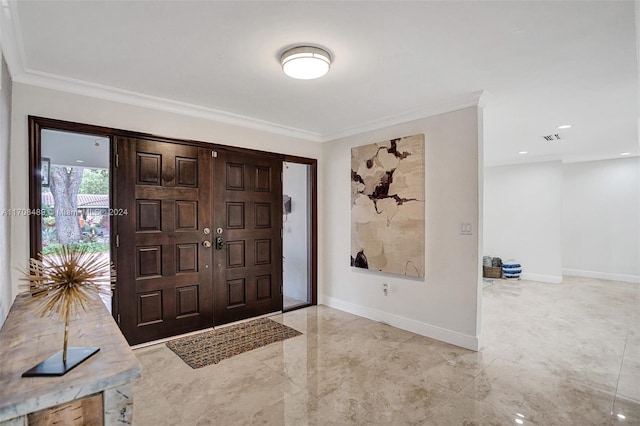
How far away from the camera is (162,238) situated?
11.0 feet

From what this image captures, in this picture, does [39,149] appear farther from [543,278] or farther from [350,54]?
[543,278]

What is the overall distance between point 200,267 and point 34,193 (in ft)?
5.19

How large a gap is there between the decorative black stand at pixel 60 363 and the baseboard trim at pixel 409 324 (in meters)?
3.14

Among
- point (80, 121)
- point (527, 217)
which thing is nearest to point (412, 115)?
point (80, 121)

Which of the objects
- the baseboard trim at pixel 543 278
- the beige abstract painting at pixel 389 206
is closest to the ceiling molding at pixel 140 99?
the beige abstract painting at pixel 389 206

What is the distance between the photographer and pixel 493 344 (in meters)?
3.32

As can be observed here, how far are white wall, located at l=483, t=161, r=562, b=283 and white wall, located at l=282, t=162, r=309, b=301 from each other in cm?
448

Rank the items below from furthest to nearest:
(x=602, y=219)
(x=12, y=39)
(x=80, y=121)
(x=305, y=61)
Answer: (x=602, y=219)
(x=80, y=121)
(x=305, y=61)
(x=12, y=39)

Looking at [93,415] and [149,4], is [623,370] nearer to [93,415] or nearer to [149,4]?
[93,415]

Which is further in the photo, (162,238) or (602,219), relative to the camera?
(602,219)

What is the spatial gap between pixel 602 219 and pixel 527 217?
146 cm

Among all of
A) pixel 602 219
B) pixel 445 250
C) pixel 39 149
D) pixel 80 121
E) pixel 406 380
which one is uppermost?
pixel 80 121

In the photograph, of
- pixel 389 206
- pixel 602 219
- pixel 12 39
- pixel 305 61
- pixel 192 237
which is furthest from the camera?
Answer: pixel 602 219

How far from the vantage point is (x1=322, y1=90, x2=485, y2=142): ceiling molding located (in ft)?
10.4
